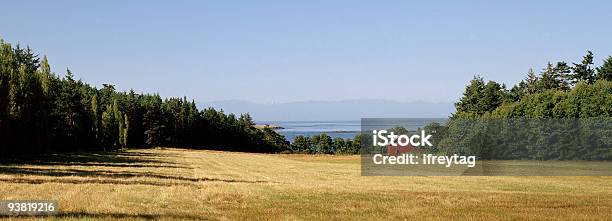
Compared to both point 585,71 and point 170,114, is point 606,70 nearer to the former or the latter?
point 585,71

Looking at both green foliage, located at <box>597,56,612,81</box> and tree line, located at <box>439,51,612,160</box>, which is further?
green foliage, located at <box>597,56,612,81</box>

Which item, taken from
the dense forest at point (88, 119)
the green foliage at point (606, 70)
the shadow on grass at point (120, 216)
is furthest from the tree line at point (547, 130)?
the shadow on grass at point (120, 216)

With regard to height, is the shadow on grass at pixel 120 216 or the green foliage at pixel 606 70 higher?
the green foliage at pixel 606 70

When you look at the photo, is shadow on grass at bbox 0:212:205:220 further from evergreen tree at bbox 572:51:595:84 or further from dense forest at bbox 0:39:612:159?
evergreen tree at bbox 572:51:595:84

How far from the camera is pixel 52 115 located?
81500mm

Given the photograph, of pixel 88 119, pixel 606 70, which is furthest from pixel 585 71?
pixel 88 119

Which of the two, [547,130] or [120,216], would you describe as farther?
[547,130]

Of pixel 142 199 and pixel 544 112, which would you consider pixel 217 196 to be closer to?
pixel 142 199

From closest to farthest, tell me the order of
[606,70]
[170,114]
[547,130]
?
[547,130], [606,70], [170,114]

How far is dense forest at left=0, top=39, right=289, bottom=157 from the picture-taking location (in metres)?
59.7

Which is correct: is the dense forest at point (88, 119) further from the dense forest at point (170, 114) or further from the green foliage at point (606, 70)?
the green foliage at point (606, 70)

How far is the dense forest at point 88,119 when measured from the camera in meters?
59.7

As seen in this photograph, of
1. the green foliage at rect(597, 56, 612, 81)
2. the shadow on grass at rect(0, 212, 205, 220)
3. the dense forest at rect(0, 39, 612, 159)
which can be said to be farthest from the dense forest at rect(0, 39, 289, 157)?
the green foliage at rect(597, 56, 612, 81)

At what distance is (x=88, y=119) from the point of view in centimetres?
10169
